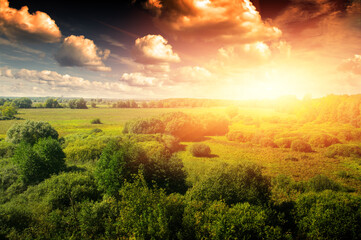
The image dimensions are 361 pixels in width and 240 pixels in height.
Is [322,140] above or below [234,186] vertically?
above

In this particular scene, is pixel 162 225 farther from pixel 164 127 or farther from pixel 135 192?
pixel 164 127

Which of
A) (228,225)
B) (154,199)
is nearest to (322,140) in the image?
(228,225)

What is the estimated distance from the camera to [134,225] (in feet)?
46.8

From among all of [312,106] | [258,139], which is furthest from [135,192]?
[312,106]

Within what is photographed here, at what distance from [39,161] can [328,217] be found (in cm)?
4051

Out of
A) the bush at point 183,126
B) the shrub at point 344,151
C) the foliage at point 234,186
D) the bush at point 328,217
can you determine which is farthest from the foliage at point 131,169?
the bush at point 183,126

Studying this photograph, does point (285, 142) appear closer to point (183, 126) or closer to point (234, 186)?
point (183, 126)

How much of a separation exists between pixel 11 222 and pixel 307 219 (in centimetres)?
2937

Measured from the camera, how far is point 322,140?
5075 centimetres

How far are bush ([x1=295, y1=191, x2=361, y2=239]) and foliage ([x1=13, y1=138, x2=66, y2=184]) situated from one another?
121 ft

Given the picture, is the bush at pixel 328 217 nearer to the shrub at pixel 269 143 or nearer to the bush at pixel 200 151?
the bush at pixel 200 151

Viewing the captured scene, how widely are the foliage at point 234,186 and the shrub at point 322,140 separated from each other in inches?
1616

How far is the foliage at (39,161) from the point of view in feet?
92.3

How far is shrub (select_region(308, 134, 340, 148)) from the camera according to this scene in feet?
165
